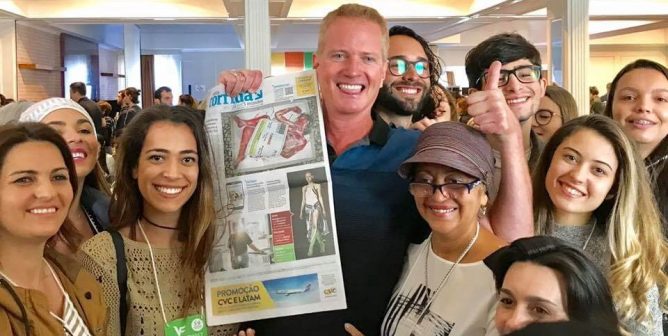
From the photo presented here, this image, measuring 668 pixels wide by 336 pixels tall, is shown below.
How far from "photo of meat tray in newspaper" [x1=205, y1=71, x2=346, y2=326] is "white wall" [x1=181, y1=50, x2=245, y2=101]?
17496 millimetres

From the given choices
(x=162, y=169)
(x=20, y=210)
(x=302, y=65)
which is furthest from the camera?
(x=302, y=65)

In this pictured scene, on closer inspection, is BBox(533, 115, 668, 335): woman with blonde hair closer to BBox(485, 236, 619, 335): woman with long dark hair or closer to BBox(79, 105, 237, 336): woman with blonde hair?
BBox(485, 236, 619, 335): woman with long dark hair

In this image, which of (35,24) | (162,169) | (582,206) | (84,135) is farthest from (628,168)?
(35,24)

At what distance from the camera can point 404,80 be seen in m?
2.62

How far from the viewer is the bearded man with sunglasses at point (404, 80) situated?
262cm

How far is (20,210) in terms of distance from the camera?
1.67m

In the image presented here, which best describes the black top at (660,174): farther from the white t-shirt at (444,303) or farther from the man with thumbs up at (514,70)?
the white t-shirt at (444,303)

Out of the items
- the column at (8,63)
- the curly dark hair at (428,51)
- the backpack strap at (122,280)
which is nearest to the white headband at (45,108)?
the backpack strap at (122,280)

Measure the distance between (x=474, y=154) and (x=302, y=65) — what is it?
16.9 m

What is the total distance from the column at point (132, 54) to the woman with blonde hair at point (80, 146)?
50.3 ft

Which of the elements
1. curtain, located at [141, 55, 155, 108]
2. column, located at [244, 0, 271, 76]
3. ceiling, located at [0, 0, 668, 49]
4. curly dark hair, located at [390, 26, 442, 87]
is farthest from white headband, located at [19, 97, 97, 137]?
curtain, located at [141, 55, 155, 108]

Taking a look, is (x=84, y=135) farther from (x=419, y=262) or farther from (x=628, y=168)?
(x=628, y=168)

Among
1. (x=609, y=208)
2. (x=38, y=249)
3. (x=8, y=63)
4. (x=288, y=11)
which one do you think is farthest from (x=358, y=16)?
(x=8, y=63)

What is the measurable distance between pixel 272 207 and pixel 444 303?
632 mm
